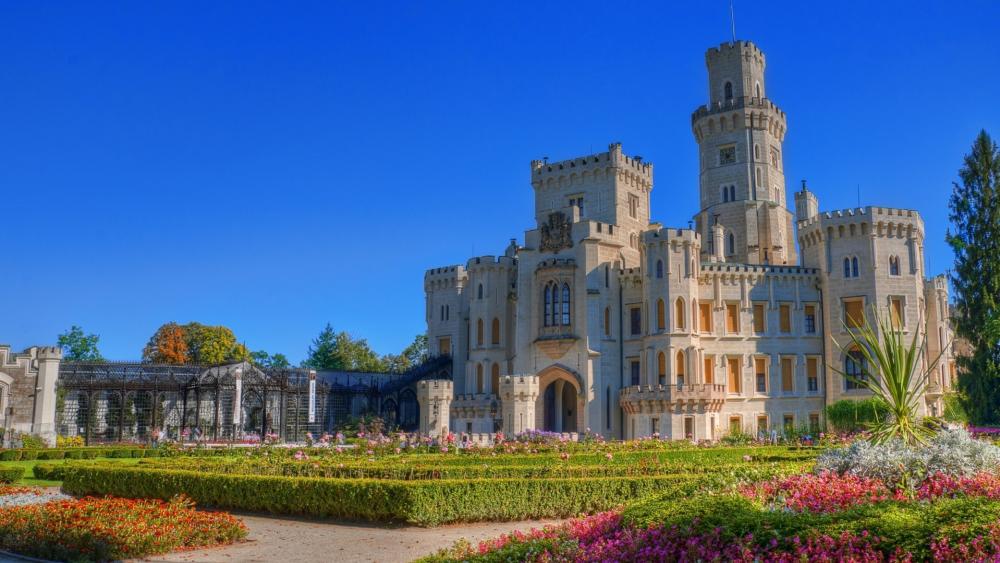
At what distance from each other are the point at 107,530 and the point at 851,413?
38.1m

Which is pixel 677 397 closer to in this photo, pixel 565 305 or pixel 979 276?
pixel 565 305

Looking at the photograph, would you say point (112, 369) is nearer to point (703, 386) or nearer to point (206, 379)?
point (206, 379)

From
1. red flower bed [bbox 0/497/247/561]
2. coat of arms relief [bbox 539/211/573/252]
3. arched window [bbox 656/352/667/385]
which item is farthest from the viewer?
coat of arms relief [bbox 539/211/573/252]

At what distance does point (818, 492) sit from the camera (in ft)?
42.5

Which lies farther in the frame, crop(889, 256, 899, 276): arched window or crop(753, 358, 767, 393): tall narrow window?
crop(753, 358, 767, 393): tall narrow window

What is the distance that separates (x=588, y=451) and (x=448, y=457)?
591cm

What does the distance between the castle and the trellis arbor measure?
31.8 feet

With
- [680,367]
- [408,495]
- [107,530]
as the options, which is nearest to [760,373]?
[680,367]

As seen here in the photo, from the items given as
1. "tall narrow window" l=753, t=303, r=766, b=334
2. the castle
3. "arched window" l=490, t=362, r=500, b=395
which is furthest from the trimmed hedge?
"arched window" l=490, t=362, r=500, b=395

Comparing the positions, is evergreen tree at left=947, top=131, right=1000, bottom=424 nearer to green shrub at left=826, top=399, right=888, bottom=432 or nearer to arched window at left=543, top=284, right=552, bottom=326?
green shrub at left=826, top=399, right=888, bottom=432

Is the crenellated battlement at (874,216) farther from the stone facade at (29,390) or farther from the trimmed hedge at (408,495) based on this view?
the stone facade at (29,390)

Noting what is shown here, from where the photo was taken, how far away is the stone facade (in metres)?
45.2

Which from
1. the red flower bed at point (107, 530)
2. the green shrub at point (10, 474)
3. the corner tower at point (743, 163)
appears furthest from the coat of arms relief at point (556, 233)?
the red flower bed at point (107, 530)

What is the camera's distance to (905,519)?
32.0 ft
